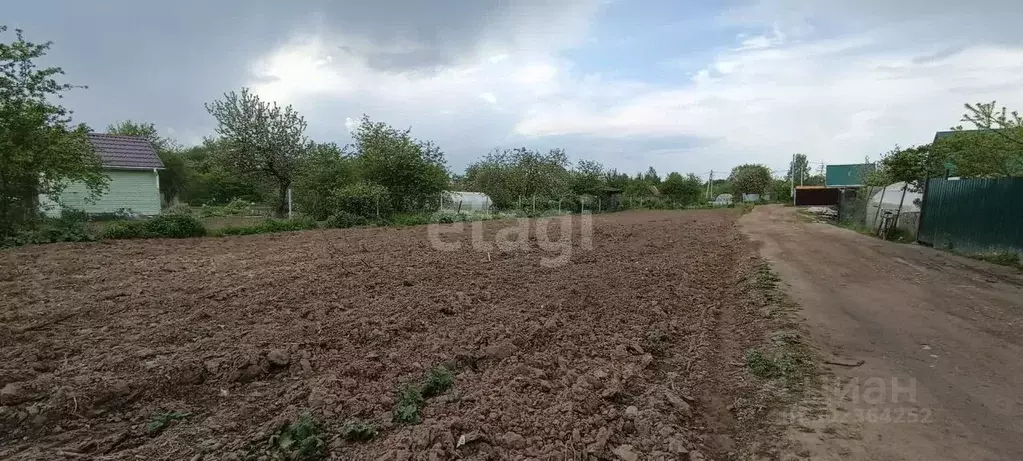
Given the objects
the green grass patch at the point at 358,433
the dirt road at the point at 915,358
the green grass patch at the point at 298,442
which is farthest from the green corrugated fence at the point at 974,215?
the green grass patch at the point at 298,442

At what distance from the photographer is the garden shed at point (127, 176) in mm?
19422

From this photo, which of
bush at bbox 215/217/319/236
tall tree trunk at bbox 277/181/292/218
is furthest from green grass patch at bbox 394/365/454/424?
tall tree trunk at bbox 277/181/292/218

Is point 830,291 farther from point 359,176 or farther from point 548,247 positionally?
point 359,176

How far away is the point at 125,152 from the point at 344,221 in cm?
1062

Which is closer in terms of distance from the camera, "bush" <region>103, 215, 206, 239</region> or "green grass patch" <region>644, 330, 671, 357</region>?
"green grass patch" <region>644, 330, 671, 357</region>

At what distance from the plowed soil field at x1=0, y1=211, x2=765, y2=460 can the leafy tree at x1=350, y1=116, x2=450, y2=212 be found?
13.1m

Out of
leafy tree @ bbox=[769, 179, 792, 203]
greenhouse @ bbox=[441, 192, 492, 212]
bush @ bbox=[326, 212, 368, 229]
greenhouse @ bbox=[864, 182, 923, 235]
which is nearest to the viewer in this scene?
greenhouse @ bbox=[864, 182, 923, 235]

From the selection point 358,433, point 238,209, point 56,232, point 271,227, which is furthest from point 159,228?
point 238,209

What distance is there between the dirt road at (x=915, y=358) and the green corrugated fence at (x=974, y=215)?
1208 millimetres

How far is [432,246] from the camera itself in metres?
11.3

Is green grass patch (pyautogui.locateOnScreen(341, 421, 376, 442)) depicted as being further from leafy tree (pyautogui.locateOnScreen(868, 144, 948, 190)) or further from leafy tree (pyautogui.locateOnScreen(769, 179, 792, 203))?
leafy tree (pyautogui.locateOnScreen(769, 179, 792, 203))

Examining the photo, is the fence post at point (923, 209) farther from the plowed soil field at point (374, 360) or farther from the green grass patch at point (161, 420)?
the green grass patch at point (161, 420)

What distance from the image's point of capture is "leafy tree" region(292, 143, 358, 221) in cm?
1872

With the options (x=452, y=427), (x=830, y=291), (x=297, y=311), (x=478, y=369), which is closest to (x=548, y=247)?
(x=830, y=291)
